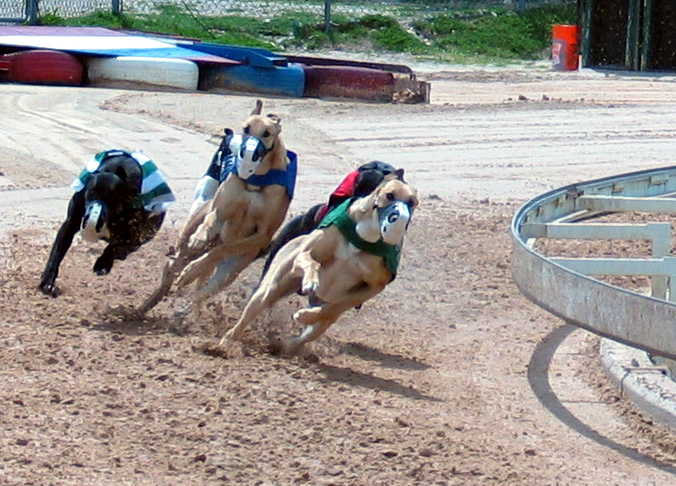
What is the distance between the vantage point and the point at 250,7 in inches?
920

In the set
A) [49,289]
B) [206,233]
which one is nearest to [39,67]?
[49,289]

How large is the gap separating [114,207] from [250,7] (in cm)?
1676

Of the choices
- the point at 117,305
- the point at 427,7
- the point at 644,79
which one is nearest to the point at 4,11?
the point at 427,7

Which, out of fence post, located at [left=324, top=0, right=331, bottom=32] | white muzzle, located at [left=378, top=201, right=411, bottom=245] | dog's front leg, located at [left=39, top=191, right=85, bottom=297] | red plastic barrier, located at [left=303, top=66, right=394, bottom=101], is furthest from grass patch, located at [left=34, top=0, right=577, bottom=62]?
white muzzle, located at [left=378, top=201, right=411, bottom=245]

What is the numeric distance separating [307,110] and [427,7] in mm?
10495

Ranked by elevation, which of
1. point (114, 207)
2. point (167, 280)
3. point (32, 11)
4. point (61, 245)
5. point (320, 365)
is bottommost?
point (320, 365)

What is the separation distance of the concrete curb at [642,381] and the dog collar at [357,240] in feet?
3.72

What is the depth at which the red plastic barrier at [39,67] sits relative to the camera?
1509 centimetres

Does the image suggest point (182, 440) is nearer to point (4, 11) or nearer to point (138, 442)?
point (138, 442)

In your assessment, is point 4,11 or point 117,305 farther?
point 4,11

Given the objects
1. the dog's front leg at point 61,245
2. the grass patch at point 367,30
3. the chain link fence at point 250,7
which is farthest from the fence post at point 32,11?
the dog's front leg at point 61,245

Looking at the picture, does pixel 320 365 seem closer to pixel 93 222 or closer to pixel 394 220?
pixel 394 220

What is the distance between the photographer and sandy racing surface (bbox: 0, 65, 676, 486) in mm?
4957

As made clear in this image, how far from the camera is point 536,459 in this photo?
5371mm
